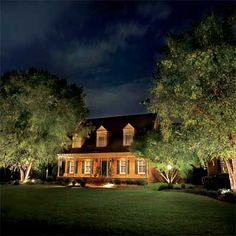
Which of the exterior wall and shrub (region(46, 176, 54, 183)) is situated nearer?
the exterior wall

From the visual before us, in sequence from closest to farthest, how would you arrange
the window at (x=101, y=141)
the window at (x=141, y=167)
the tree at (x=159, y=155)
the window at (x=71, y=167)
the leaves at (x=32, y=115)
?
the leaves at (x=32, y=115) → the tree at (x=159, y=155) → the window at (x=141, y=167) → the window at (x=101, y=141) → the window at (x=71, y=167)

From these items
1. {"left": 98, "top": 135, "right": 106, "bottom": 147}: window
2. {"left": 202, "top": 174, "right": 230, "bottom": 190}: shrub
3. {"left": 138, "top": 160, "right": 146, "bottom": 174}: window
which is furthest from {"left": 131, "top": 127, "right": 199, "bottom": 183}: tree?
{"left": 98, "top": 135, "right": 106, "bottom": 147}: window

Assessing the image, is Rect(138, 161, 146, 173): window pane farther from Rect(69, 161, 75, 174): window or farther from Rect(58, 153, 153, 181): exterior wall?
Rect(69, 161, 75, 174): window

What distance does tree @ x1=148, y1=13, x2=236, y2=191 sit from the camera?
14805mm

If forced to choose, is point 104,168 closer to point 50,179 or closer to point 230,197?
point 50,179

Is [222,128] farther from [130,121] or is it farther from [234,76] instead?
[130,121]

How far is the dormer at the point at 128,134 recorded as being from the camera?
1383 inches

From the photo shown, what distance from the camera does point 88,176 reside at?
36.1m

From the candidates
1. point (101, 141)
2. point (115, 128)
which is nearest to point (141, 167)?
point (101, 141)

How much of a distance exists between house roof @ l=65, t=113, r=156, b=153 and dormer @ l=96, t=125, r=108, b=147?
52 centimetres

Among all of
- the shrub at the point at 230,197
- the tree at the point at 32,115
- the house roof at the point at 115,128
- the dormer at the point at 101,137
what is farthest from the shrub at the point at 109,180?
the shrub at the point at 230,197

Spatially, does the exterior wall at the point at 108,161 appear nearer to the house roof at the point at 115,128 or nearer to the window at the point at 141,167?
the window at the point at 141,167

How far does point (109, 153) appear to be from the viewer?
3528 centimetres

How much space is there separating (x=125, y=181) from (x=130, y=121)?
830 cm
